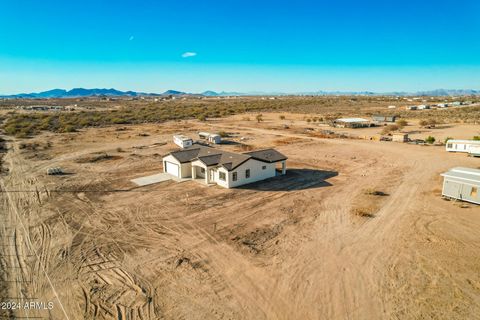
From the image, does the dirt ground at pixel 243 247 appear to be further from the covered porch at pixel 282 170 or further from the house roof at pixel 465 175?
the house roof at pixel 465 175

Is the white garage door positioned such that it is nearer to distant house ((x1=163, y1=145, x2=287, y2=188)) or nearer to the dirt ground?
distant house ((x1=163, y1=145, x2=287, y2=188))

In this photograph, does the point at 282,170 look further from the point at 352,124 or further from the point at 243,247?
the point at 352,124

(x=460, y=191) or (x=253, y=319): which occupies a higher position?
(x=460, y=191)

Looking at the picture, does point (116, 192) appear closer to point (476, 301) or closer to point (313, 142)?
point (476, 301)

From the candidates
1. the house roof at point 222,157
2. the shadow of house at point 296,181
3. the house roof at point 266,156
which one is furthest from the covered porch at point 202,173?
the house roof at point 266,156

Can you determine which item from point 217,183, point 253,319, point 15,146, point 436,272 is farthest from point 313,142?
point 15,146
